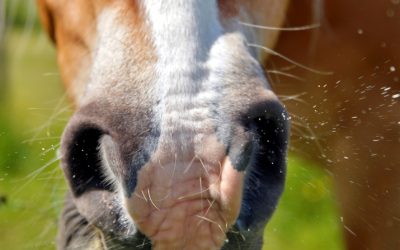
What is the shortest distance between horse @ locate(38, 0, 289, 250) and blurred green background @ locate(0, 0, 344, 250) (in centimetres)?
38

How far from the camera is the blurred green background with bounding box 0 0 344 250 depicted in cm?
239

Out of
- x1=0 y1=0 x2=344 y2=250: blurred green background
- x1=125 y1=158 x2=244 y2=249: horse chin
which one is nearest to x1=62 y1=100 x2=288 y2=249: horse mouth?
x1=125 y1=158 x2=244 y2=249: horse chin

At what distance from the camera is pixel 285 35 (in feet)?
7.92

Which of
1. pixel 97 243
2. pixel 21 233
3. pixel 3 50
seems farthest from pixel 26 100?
pixel 97 243

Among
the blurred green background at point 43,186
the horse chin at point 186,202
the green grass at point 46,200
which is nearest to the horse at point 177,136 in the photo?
the horse chin at point 186,202

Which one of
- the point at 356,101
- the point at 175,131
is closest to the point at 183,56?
the point at 175,131

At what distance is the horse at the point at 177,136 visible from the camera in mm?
1592

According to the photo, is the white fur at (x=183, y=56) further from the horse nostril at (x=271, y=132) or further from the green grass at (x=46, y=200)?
the green grass at (x=46, y=200)

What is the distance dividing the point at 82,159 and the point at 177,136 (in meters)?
0.22

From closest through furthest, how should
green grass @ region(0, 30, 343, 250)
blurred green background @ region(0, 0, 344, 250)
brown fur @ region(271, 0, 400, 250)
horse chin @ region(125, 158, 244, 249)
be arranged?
horse chin @ region(125, 158, 244, 249) → brown fur @ region(271, 0, 400, 250) → blurred green background @ region(0, 0, 344, 250) → green grass @ region(0, 30, 343, 250)

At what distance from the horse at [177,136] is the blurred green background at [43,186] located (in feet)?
1.24

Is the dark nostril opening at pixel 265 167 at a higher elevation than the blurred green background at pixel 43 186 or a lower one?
higher

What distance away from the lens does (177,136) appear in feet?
5.22

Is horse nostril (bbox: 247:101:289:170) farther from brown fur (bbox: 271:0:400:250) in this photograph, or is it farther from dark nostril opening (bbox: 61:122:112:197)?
brown fur (bbox: 271:0:400:250)
